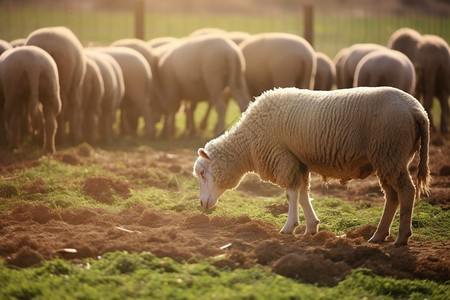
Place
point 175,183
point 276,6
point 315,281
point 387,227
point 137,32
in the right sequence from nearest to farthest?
1. point 315,281
2. point 387,227
3. point 175,183
4. point 137,32
5. point 276,6

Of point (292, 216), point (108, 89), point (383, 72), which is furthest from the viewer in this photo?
point (108, 89)

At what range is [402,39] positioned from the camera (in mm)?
17609

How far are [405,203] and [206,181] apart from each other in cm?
233

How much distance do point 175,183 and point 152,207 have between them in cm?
175

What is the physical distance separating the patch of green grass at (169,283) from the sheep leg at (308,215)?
1.63 metres

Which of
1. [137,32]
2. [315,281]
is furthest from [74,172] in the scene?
[137,32]

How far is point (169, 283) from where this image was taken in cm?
580

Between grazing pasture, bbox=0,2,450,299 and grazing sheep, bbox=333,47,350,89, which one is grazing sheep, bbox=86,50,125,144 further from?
grazing sheep, bbox=333,47,350,89

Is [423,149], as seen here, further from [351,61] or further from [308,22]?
[308,22]

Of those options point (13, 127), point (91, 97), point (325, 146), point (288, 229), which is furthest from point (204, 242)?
point (91, 97)

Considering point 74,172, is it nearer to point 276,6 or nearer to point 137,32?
point 137,32

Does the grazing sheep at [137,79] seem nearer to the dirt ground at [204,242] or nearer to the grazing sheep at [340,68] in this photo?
the grazing sheep at [340,68]

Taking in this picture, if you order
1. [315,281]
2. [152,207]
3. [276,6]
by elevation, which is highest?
[315,281]

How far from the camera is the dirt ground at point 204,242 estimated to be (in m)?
6.37
